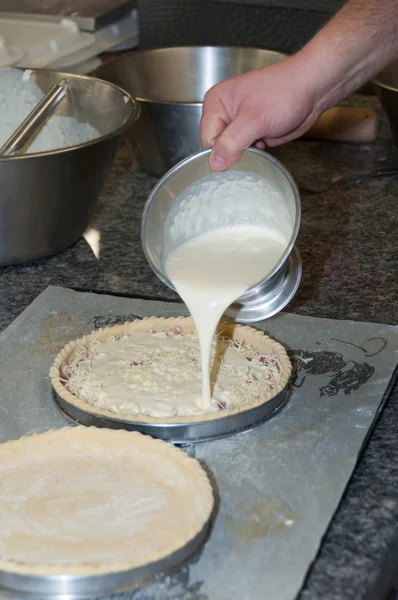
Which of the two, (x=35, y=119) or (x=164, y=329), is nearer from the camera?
(x=164, y=329)

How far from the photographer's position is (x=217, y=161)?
4.65 ft

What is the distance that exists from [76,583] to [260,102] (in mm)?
856

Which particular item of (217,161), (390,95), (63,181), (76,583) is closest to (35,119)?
(63,181)

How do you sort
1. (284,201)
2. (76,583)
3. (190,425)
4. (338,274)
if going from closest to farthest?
A: 1. (76,583)
2. (190,425)
3. (284,201)
4. (338,274)

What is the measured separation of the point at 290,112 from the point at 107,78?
0.92 m

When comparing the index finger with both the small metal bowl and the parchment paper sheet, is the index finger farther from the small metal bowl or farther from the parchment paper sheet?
the parchment paper sheet

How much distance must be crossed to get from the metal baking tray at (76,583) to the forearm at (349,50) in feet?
2.97

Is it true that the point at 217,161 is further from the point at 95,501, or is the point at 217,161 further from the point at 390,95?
the point at 390,95

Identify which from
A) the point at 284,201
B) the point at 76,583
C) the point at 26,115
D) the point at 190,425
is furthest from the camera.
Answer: the point at 26,115

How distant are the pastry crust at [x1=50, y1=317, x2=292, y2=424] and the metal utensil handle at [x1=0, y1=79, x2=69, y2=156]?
504 mm

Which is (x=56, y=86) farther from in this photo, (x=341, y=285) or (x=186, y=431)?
(x=186, y=431)

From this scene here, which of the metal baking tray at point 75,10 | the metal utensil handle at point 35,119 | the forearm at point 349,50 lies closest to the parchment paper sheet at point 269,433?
the metal utensil handle at point 35,119

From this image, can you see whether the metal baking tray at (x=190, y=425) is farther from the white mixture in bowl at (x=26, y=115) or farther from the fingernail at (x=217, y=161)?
the white mixture in bowl at (x=26, y=115)

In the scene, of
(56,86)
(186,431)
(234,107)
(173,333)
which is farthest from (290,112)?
(56,86)
